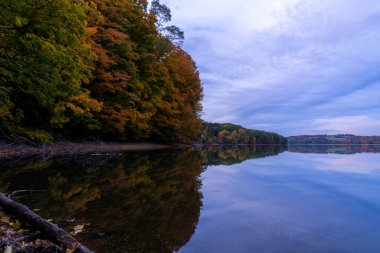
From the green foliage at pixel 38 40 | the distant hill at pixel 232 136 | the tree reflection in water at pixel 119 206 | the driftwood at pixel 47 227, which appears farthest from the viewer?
the distant hill at pixel 232 136

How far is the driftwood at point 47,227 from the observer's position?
2.85 metres

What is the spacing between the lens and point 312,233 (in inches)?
163

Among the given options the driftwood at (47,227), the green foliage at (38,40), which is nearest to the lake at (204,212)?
the driftwood at (47,227)

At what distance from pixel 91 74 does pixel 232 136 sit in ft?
307

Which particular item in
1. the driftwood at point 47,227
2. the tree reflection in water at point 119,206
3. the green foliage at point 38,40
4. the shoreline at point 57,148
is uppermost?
the green foliage at point 38,40

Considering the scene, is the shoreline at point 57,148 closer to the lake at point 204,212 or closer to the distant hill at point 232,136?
the lake at point 204,212

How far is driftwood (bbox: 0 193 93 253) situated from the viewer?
2.85 m

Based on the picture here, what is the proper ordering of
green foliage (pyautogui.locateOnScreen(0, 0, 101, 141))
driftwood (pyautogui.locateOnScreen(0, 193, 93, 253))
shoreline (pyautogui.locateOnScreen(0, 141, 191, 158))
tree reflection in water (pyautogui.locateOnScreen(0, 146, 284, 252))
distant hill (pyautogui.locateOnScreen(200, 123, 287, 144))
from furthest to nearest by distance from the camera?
distant hill (pyautogui.locateOnScreen(200, 123, 287, 144))
shoreline (pyautogui.locateOnScreen(0, 141, 191, 158))
green foliage (pyautogui.locateOnScreen(0, 0, 101, 141))
tree reflection in water (pyautogui.locateOnScreen(0, 146, 284, 252))
driftwood (pyautogui.locateOnScreen(0, 193, 93, 253))

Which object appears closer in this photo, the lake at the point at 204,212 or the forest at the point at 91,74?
the lake at the point at 204,212

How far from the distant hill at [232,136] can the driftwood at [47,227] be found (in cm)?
7109

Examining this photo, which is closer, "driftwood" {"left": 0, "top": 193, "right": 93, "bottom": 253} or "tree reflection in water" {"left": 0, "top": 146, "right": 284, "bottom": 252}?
"driftwood" {"left": 0, "top": 193, "right": 93, "bottom": 253}

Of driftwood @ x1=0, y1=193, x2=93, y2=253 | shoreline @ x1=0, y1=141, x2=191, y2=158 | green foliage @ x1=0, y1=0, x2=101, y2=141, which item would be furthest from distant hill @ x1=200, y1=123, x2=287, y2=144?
driftwood @ x1=0, y1=193, x2=93, y2=253

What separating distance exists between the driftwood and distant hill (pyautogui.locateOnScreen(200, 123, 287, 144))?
7109 cm

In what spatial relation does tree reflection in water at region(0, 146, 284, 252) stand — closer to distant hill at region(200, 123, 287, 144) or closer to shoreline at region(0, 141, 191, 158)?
shoreline at region(0, 141, 191, 158)
